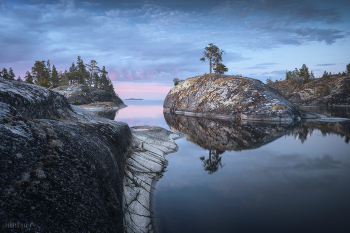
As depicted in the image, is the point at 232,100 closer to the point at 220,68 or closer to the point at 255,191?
the point at 220,68

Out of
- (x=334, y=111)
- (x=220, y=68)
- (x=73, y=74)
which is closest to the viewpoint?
(x=334, y=111)

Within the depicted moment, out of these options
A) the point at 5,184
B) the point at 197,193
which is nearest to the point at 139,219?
the point at 197,193

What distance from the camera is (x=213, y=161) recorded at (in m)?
14.2

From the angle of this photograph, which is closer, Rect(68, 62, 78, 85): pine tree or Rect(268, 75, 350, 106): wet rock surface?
Rect(268, 75, 350, 106): wet rock surface

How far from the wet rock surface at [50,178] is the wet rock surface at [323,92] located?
11505cm

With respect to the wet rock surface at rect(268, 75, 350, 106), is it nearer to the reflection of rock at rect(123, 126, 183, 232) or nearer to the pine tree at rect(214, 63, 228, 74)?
the pine tree at rect(214, 63, 228, 74)

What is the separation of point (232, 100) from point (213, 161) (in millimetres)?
32412

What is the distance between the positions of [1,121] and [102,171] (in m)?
2.82

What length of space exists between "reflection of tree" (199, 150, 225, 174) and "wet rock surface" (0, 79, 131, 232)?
7.70 meters

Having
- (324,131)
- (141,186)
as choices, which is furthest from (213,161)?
(324,131)

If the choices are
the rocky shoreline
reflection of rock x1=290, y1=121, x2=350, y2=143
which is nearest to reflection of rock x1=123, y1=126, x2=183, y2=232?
reflection of rock x1=290, y1=121, x2=350, y2=143

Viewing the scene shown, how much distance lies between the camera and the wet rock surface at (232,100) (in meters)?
37.2

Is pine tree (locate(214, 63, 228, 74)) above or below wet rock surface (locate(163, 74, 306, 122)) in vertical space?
above

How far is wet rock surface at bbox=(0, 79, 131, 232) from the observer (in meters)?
3.16
